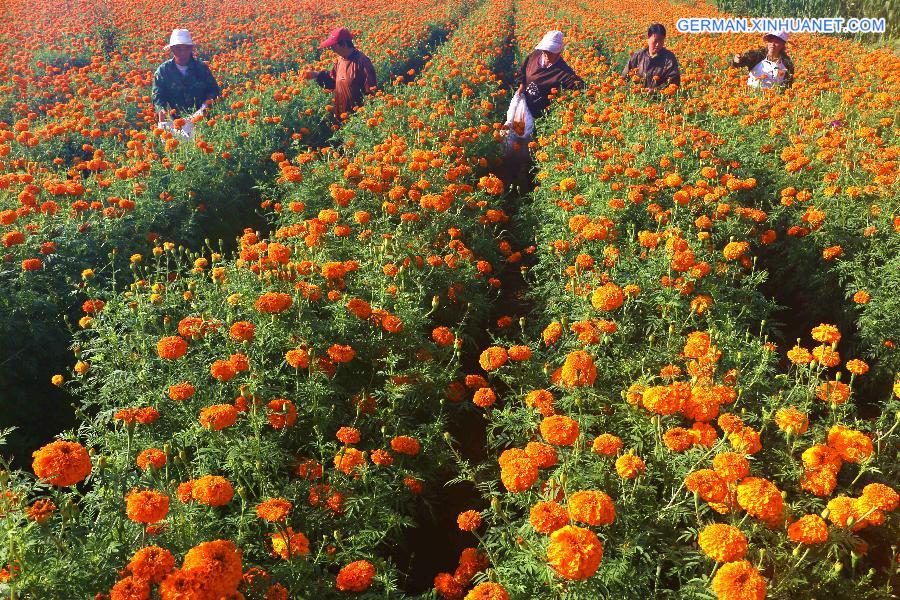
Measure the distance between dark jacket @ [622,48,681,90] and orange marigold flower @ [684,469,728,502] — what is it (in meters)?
7.35

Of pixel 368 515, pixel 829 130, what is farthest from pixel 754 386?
pixel 829 130

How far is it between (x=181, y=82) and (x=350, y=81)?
222cm

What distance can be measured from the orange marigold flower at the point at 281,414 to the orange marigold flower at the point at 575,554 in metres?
1.23

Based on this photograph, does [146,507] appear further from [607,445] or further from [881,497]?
[881,497]

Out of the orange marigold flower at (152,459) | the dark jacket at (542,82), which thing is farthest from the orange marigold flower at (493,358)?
the dark jacket at (542,82)

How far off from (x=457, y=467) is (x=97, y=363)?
1.98 meters

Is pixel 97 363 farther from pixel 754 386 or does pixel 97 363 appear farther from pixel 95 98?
pixel 95 98

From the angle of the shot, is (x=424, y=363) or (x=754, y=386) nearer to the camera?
(x=754, y=386)

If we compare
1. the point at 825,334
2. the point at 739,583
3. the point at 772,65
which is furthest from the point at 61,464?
the point at 772,65

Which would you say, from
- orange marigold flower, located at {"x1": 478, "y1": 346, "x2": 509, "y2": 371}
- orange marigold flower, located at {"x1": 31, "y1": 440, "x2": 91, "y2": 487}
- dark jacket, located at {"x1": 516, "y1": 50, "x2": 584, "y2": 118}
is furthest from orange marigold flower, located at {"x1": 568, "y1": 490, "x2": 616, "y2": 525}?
dark jacket, located at {"x1": 516, "y1": 50, "x2": 584, "y2": 118}

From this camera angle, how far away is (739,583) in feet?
5.24

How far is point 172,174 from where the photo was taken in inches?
228

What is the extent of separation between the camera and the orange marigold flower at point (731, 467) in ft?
6.33

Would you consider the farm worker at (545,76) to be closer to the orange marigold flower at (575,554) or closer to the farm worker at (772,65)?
the farm worker at (772,65)
